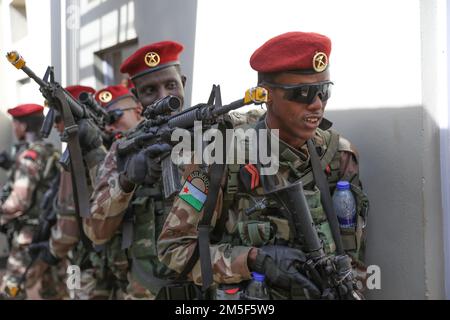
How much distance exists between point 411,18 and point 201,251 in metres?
1.43

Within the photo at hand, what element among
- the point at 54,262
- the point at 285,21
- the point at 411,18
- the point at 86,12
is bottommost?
the point at 54,262

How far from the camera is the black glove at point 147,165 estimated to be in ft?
8.73

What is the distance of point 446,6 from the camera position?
7.96 feet

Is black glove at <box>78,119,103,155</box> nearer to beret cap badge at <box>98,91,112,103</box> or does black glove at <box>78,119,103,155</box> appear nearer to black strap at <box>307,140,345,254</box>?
beret cap badge at <box>98,91,112,103</box>

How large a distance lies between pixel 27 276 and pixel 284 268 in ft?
11.0

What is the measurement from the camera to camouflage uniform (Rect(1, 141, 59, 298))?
4.78m

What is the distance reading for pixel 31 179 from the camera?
4781 millimetres

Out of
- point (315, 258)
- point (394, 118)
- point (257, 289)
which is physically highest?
point (394, 118)

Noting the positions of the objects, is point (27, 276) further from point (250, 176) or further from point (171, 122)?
point (250, 176)

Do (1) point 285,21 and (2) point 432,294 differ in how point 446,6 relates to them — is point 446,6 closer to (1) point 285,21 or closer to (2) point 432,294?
(1) point 285,21

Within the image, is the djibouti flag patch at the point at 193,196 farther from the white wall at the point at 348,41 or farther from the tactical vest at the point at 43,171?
the tactical vest at the point at 43,171

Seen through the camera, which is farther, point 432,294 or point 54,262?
point 54,262

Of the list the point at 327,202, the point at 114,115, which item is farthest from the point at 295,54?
the point at 114,115
